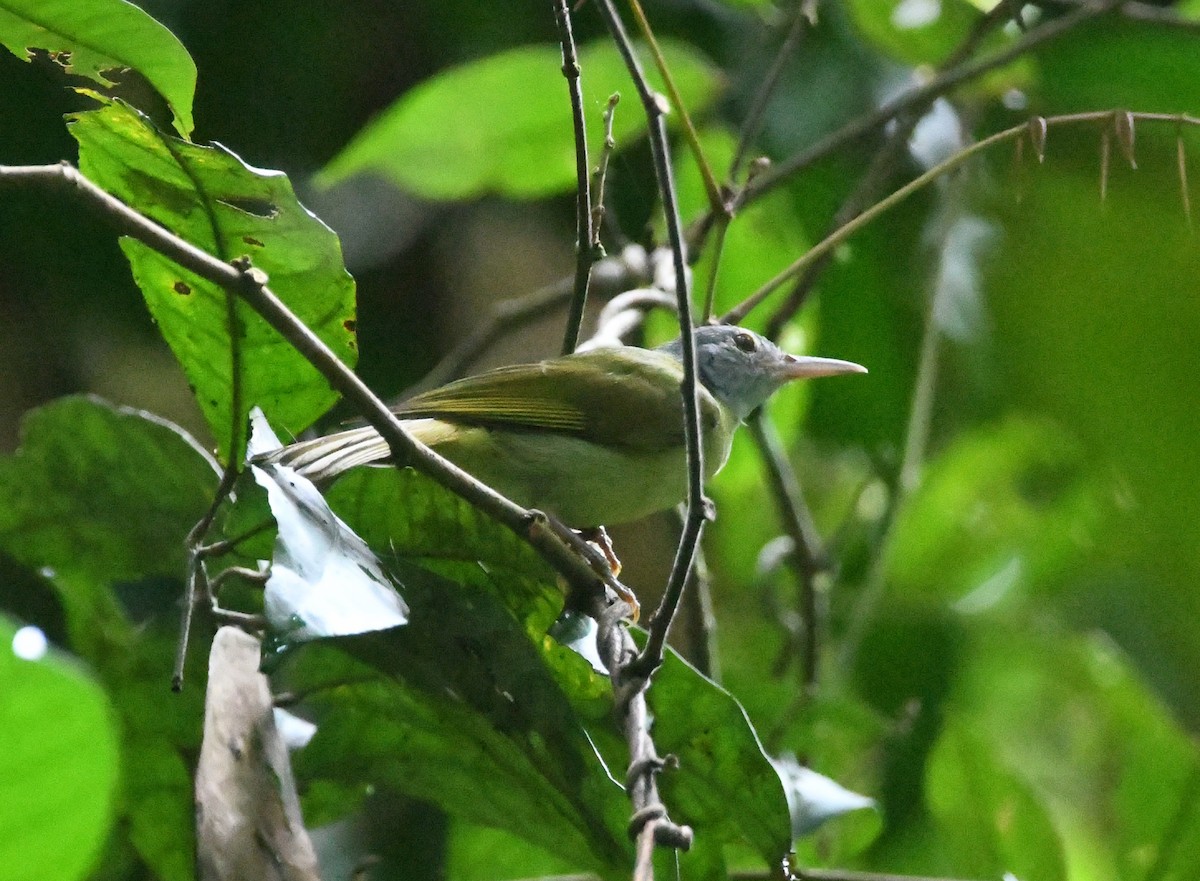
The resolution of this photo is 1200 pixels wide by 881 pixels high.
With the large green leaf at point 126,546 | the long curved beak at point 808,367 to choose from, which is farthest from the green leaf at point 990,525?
the large green leaf at point 126,546

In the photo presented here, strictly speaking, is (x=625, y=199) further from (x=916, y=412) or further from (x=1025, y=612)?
(x=1025, y=612)

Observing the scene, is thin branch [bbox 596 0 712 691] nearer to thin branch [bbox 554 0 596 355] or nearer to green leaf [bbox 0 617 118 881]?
thin branch [bbox 554 0 596 355]

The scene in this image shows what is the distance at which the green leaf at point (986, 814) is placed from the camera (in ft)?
9.33

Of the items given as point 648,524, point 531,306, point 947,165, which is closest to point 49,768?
point 947,165

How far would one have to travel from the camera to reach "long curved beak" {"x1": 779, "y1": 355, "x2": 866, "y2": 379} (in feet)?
11.5

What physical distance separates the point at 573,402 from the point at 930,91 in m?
1.36

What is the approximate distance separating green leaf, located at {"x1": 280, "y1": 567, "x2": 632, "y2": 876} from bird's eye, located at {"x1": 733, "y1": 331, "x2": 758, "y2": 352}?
5.99 ft

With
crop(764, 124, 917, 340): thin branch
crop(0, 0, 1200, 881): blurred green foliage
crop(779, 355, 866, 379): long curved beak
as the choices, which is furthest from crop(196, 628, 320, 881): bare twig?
crop(764, 124, 917, 340): thin branch

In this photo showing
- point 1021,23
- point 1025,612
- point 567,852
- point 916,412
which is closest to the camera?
point 567,852

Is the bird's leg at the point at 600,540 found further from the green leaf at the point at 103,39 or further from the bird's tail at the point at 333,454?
the green leaf at the point at 103,39

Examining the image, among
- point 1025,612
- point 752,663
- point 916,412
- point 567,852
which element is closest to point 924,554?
point 1025,612

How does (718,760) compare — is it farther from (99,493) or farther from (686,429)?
(99,493)

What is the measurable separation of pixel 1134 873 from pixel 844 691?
111 cm

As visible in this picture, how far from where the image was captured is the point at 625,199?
3.73 m
